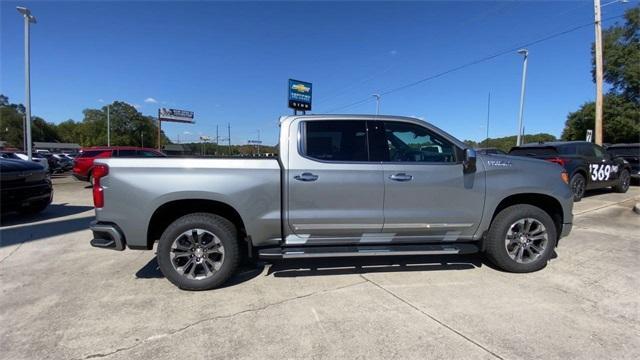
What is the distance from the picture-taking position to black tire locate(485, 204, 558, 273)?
14.3 feet

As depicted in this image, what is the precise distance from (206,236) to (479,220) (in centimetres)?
316

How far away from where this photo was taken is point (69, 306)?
3.59m

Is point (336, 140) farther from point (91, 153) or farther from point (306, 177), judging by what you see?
point (91, 153)

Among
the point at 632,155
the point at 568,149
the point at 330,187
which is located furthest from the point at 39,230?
the point at 632,155

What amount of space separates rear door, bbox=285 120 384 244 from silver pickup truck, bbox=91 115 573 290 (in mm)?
11

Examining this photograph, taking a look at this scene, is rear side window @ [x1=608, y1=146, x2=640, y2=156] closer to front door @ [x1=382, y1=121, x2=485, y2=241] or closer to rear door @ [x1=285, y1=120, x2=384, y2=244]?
front door @ [x1=382, y1=121, x2=485, y2=241]

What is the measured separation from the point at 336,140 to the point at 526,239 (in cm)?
262

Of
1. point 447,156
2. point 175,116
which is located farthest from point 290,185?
point 175,116

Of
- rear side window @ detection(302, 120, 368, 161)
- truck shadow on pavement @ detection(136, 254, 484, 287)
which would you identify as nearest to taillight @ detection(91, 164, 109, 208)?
truck shadow on pavement @ detection(136, 254, 484, 287)

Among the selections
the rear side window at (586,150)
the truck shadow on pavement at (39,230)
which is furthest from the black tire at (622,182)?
the truck shadow on pavement at (39,230)

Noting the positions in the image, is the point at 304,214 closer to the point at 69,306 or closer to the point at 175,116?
the point at 69,306

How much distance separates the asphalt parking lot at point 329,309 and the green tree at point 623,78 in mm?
36733

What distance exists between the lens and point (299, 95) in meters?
27.7

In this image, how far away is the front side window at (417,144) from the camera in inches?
168
